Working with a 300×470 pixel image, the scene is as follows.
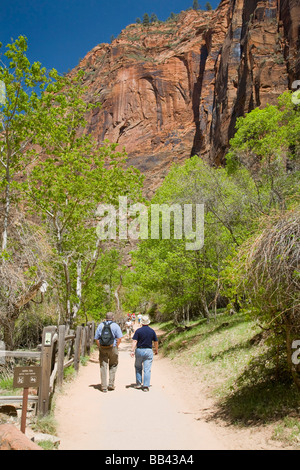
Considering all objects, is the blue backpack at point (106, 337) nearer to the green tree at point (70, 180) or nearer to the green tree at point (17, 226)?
the green tree at point (17, 226)

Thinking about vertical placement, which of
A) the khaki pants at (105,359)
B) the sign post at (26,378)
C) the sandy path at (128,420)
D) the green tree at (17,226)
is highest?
the green tree at (17,226)

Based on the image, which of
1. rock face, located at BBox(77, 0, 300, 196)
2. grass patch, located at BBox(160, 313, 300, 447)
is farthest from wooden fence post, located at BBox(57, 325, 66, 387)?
rock face, located at BBox(77, 0, 300, 196)

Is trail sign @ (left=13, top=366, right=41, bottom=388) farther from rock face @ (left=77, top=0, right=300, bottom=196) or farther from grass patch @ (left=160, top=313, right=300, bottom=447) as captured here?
rock face @ (left=77, top=0, right=300, bottom=196)

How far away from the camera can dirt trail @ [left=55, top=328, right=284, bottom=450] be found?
527 cm

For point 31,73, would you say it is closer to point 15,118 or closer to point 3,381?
point 15,118

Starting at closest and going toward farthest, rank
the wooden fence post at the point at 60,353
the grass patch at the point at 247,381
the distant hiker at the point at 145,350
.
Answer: the grass patch at the point at 247,381 < the wooden fence post at the point at 60,353 < the distant hiker at the point at 145,350

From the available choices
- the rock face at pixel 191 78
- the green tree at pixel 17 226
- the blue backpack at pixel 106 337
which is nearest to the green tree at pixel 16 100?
the green tree at pixel 17 226

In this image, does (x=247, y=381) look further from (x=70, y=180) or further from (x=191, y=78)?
(x=191, y=78)

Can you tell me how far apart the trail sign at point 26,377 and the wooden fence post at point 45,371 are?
40.0 inches

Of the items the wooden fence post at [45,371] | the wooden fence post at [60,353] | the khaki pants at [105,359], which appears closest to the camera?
the wooden fence post at [45,371]

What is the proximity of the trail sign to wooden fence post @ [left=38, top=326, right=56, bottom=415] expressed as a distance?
1016 mm

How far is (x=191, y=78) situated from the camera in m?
87.2

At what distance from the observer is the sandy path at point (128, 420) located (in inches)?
209

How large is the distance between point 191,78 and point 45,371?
9166 cm
